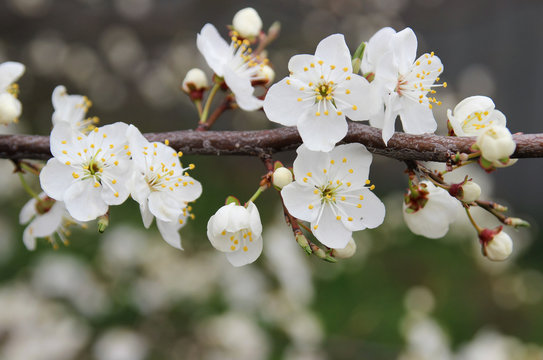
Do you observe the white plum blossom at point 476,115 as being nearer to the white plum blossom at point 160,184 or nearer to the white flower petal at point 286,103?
the white flower petal at point 286,103

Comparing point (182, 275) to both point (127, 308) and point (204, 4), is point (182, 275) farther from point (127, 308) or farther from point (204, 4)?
point (204, 4)

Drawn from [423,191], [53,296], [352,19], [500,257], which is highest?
[423,191]

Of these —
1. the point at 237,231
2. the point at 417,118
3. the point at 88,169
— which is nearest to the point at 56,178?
the point at 88,169

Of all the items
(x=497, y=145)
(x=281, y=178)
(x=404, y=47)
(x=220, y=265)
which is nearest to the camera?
(x=497, y=145)

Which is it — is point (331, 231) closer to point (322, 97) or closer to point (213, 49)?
point (322, 97)

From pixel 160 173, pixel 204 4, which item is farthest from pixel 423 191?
pixel 204 4

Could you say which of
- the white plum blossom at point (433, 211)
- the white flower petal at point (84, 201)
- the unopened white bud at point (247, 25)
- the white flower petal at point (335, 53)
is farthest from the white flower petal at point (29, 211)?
the white plum blossom at point (433, 211)
